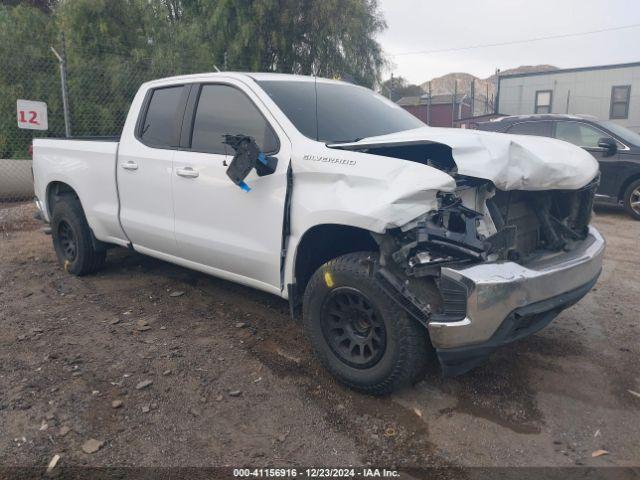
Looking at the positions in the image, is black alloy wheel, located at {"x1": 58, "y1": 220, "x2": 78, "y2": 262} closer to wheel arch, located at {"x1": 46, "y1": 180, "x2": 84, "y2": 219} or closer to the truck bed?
wheel arch, located at {"x1": 46, "y1": 180, "x2": 84, "y2": 219}

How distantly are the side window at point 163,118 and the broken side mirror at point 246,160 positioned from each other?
3.58 feet

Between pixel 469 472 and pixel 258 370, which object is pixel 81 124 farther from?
pixel 469 472

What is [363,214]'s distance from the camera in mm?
3078

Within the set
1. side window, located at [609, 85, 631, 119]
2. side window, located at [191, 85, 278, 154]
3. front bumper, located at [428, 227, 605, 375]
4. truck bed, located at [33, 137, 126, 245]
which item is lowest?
front bumper, located at [428, 227, 605, 375]

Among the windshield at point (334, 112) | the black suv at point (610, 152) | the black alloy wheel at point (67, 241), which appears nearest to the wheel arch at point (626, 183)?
the black suv at point (610, 152)

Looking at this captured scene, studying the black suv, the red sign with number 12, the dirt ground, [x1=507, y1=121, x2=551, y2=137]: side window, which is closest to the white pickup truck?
the dirt ground

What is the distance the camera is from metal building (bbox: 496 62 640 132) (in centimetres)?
2435

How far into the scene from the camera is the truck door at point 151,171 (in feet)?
14.9

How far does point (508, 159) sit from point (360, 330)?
1283mm

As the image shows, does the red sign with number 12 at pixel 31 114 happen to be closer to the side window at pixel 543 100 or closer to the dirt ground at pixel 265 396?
the dirt ground at pixel 265 396

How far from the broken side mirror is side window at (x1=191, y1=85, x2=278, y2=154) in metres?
0.17

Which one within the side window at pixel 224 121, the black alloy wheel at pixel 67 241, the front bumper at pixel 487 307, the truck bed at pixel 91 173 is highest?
the side window at pixel 224 121

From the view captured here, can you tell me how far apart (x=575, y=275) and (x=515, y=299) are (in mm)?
654

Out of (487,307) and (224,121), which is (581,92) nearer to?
(224,121)
